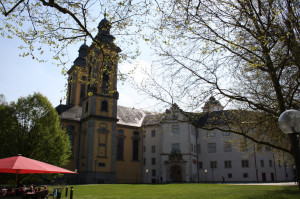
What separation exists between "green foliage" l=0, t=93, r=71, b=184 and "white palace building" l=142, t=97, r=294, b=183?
60.9 ft

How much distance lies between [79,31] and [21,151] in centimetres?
2413

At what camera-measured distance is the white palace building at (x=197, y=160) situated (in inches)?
1887

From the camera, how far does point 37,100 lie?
33000mm

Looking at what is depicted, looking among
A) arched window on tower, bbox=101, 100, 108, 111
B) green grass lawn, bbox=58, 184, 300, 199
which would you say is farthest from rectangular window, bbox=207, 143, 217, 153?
green grass lawn, bbox=58, 184, 300, 199

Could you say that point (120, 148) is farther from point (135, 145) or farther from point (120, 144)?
point (135, 145)

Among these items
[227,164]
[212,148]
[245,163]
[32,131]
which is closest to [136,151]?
[212,148]

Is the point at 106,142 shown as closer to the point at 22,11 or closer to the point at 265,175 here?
the point at 265,175

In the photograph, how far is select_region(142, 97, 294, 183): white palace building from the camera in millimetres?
47938

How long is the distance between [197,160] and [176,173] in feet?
19.7

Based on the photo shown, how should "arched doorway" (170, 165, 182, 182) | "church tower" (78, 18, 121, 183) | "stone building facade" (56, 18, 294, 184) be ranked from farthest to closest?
"arched doorway" (170, 165, 182, 182), "stone building facade" (56, 18, 294, 184), "church tower" (78, 18, 121, 183)

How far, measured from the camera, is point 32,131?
31172 mm

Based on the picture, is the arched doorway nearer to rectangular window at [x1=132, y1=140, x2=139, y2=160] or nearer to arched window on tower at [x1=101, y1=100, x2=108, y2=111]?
rectangular window at [x1=132, y1=140, x2=139, y2=160]

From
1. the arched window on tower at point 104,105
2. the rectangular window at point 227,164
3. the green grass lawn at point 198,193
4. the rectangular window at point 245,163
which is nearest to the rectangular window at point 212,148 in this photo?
the rectangular window at point 227,164

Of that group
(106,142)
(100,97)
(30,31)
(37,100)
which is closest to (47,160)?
(37,100)
